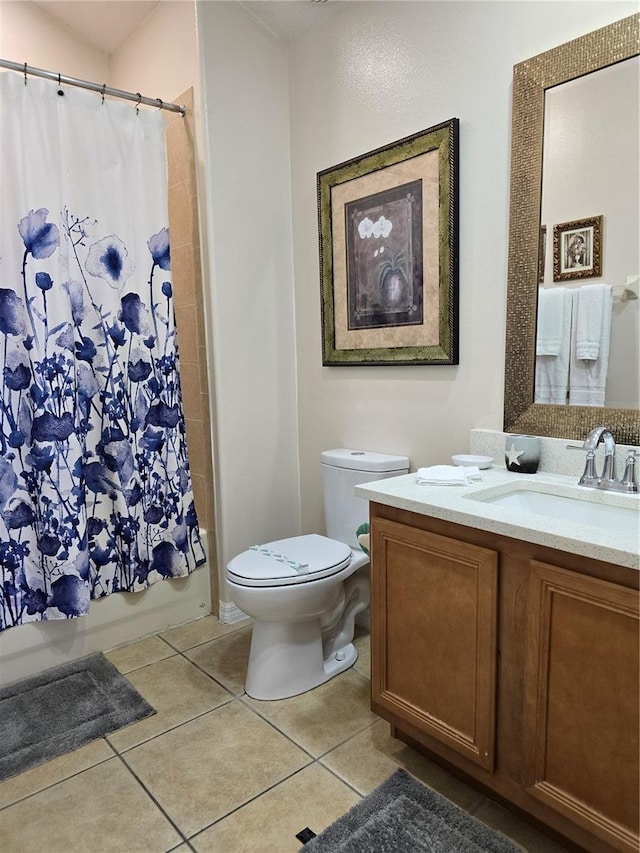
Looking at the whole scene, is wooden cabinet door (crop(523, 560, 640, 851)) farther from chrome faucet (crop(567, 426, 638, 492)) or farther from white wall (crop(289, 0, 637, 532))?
white wall (crop(289, 0, 637, 532))

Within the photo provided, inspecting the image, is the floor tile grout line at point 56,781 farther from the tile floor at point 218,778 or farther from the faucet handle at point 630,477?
the faucet handle at point 630,477

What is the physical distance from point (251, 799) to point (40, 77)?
245cm

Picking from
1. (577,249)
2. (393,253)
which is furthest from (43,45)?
(577,249)

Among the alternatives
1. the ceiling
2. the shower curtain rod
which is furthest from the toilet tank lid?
the ceiling

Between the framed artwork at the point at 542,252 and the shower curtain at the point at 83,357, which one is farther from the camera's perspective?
the shower curtain at the point at 83,357

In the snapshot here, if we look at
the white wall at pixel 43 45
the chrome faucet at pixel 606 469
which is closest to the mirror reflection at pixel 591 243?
the chrome faucet at pixel 606 469

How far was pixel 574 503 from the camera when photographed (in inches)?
60.2

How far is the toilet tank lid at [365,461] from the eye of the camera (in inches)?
84.9

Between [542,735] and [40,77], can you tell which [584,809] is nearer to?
[542,735]

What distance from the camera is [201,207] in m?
2.36

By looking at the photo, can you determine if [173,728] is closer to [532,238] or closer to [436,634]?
[436,634]

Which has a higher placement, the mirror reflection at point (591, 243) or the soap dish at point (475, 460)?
the mirror reflection at point (591, 243)

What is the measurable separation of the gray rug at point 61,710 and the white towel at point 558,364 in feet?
5.50

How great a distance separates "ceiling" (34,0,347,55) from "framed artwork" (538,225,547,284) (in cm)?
136
